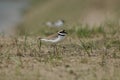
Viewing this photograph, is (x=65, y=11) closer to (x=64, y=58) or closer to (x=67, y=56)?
(x=67, y=56)

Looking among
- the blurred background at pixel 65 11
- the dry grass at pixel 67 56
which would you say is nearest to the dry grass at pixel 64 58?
the dry grass at pixel 67 56

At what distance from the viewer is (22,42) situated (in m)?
11.2

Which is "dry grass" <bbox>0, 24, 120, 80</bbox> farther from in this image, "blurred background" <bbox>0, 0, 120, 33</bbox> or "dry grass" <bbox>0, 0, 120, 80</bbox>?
"blurred background" <bbox>0, 0, 120, 33</bbox>

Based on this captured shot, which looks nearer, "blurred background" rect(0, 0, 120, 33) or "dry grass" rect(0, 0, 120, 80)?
"dry grass" rect(0, 0, 120, 80)

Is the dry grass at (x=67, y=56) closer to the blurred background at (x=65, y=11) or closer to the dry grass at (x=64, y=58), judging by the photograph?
the dry grass at (x=64, y=58)

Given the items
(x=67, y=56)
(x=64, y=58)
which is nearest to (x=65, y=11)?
(x=67, y=56)

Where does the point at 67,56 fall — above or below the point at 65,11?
below

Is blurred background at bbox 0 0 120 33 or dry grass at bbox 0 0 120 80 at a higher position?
blurred background at bbox 0 0 120 33

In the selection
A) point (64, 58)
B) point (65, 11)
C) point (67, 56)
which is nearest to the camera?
point (64, 58)

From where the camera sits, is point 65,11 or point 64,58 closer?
point 64,58

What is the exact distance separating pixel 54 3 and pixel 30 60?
2169 centimetres

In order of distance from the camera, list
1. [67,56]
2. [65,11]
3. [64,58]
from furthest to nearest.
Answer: [65,11]
[67,56]
[64,58]

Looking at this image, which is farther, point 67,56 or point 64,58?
point 67,56

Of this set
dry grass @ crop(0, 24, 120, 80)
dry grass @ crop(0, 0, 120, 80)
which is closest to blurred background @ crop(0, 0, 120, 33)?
dry grass @ crop(0, 0, 120, 80)
